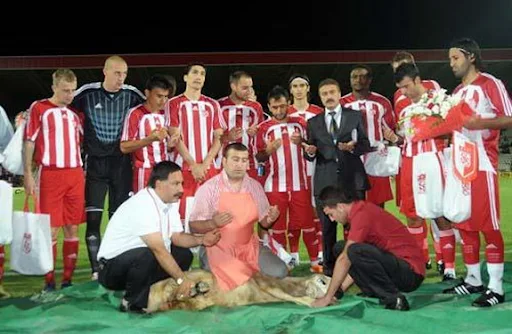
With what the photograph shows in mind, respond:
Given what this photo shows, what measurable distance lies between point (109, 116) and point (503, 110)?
123 inches

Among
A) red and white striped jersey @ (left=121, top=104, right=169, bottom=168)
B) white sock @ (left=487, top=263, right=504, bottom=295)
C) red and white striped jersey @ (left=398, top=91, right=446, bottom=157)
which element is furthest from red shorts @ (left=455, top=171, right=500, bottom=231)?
red and white striped jersey @ (left=121, top=104, right=169, bottom=168)

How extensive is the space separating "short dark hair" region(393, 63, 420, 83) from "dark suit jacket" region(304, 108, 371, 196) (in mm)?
442

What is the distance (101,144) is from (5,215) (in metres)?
1.02

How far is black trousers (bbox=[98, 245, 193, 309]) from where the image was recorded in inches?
157

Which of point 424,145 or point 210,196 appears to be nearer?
point 210,196

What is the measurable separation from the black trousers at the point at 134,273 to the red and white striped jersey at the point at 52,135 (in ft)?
4.19

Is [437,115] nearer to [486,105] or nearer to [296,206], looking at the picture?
[486,105]

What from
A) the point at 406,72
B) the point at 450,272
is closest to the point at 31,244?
the point at 406,72

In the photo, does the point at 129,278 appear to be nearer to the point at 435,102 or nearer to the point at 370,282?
the point at 370,282

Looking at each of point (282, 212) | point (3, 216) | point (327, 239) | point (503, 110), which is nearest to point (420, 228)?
point (327, 239)

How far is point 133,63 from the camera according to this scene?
14.8 metres

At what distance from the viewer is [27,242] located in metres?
4.70

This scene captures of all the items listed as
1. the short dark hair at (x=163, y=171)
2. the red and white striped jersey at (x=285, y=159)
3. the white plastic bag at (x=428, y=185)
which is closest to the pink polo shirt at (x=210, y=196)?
the short dark hair at (x=163, y=171)

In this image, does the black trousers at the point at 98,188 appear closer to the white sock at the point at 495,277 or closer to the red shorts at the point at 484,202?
the red shorts at the point at 484,202
